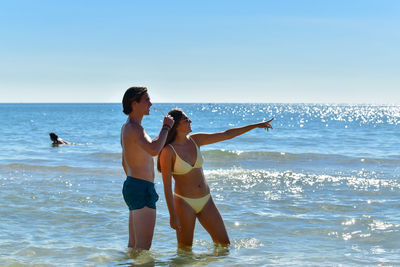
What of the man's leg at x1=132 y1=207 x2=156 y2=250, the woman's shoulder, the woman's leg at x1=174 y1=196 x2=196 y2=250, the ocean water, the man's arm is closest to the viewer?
Answer: the man's arm

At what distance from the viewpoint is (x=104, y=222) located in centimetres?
819

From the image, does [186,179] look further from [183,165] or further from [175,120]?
[175,120]

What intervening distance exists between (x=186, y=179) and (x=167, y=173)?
14.0 inches

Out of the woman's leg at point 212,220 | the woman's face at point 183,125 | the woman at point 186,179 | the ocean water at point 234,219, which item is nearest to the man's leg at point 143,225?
the woman at point 186,179

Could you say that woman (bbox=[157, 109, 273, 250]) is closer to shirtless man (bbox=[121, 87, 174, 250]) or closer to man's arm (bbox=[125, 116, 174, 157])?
shirtless man (bbox=[121, 87, 174, 250])

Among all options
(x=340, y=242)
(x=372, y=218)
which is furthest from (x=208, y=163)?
(x=340, y=242)

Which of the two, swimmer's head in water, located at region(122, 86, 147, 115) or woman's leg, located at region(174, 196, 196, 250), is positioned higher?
swimmer's head in water, located at region(122, 86, 147, 115)

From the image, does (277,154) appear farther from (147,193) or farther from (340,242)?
(147,193)

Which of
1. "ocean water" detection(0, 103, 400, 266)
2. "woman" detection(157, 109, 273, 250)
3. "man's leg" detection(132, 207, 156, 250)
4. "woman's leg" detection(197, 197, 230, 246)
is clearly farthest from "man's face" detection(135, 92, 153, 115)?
"ocean water" detection(0, 103, 400, 266)

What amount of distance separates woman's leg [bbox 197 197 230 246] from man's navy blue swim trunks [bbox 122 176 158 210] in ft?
3.21

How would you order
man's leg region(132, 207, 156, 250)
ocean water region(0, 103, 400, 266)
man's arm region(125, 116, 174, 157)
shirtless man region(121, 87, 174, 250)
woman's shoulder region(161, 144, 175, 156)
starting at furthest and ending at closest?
1. ocean water region(0, 103, 400, 266)
2. woman's shoulder region(161, 144, 175, 156)
3. man's leg region(132, 207, 156, 250)
4. shirtless man region(121, 87, 174, 250)
5. man's arm region(125, 116, 174, 157)

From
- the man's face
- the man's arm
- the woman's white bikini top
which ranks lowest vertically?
the woman's white bikini top

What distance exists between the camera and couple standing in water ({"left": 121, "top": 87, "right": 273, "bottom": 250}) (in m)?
4.86

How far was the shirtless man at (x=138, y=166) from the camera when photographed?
15.9ft
